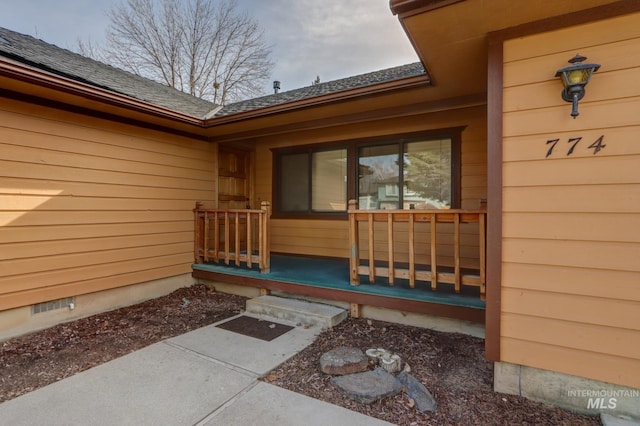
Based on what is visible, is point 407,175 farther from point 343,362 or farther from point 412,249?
point 343,362

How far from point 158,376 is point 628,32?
12.8 ft

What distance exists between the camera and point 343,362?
2.42 metres

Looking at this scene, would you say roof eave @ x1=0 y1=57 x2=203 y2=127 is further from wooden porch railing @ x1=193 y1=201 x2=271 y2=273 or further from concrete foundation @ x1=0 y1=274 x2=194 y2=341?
concrete foundation @ x1=0 y1=274 x2=194 y2=341

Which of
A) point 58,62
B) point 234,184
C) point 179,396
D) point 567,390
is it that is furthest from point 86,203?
point 567,390

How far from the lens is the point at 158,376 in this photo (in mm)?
2377

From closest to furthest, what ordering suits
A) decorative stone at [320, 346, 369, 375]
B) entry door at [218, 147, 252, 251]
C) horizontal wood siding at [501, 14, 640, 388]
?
1. horizontal wood siding at [501, 14, 640, 388]
2. decorative stone at [320, 346, 369, 375]
3. entry door at [218, 147, 252, 251]

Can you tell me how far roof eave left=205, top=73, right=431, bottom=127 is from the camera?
10.2ft

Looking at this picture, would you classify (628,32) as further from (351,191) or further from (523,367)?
(351,191)

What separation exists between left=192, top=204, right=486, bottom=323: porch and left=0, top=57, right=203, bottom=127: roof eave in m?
1.55

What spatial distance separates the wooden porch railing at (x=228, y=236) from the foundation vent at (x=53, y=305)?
5.45 ft

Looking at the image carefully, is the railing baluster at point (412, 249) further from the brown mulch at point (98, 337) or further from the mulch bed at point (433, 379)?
the brown mulch at point (98, 337)

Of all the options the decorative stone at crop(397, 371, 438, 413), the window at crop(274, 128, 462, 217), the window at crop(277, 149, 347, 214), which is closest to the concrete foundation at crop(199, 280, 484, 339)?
the decorative stone at crop(397, 371, 438, 413)

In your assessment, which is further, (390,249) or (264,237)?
(264,237)

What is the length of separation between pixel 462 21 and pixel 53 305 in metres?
4.74
